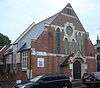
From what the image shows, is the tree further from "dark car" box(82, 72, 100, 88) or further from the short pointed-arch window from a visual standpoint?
"dark car" box(82, 72, 100, 88)

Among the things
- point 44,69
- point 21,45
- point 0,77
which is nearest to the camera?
point 0,77

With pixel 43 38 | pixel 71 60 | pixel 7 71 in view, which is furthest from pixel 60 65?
pixel 7 71

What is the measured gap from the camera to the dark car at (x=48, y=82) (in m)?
22.2

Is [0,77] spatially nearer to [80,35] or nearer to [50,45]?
[50,45]

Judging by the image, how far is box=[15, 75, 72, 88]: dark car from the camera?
22.2 m

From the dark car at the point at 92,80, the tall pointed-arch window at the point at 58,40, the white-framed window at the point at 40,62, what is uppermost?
the tall pointed-arch window at the point at 58,40

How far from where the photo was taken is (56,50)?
36094mm

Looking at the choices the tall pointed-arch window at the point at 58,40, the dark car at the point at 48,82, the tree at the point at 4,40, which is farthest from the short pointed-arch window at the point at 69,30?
the tree at the point at 4,40

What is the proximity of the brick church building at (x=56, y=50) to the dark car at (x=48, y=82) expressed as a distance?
10.1 m

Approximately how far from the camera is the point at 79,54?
37.5 meters

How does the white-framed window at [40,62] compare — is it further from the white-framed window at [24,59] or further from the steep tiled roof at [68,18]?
the steep tiled roof at [68,18]

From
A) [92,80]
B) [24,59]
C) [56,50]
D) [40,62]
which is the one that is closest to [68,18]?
[56,50]

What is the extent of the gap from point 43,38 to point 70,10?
6.54 metres

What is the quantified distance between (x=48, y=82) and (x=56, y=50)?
13.5 m
